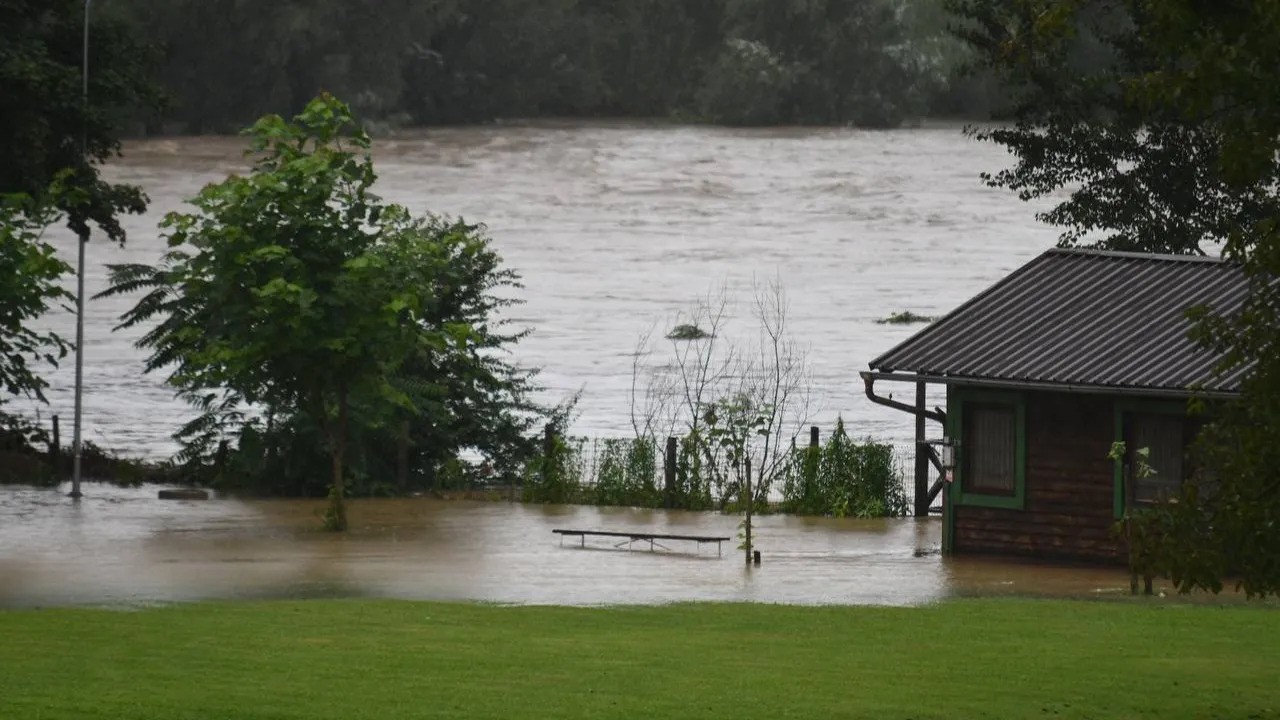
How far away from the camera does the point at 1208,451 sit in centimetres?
1225

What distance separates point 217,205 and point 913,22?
89.8 meters

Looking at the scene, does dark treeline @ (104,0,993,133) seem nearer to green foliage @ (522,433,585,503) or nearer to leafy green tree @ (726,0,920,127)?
leafy green tree @ (726,0,920,127)

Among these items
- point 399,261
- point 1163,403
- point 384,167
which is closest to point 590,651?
point 1163,403

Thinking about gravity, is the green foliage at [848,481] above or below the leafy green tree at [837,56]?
below

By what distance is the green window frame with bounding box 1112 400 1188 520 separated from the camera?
23.0m

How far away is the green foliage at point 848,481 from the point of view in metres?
29.4

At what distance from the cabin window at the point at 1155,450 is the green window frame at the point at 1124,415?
48 millimetres

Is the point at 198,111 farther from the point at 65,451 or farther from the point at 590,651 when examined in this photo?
the point at 590,651

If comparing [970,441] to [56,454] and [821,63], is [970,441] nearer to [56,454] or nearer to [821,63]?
[56,454]

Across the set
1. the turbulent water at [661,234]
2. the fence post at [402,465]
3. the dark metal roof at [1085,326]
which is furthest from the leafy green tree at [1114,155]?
the fence post at [402,465]

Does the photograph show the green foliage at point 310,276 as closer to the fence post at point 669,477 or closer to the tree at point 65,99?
the fence post at point 669,477

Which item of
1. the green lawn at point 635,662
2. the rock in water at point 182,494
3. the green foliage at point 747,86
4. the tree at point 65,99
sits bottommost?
the green lawn at point 635,662

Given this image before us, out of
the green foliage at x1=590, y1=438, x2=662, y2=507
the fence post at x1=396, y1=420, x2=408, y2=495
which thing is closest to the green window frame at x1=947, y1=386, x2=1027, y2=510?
the green foliage at x1=590, y1=438, x2=662, y2=507

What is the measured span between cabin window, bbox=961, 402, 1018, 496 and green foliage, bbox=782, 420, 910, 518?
15.7 ft
